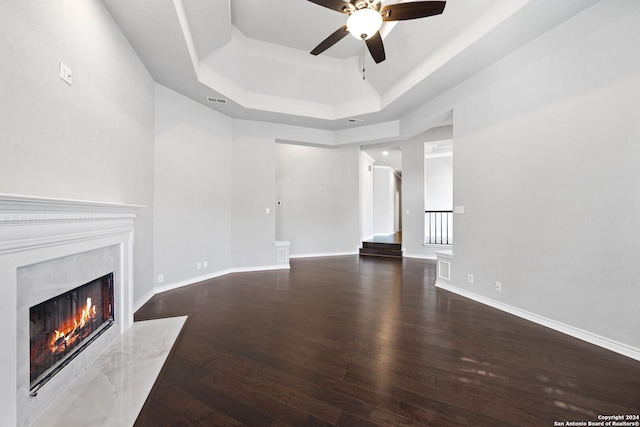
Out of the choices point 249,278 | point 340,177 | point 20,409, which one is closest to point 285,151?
point 340,177

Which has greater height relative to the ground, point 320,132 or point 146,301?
point 320,132

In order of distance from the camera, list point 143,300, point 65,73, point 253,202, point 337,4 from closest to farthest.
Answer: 1. point 65,73
2. point 337,4
3. point 143,300
4. point 253,202

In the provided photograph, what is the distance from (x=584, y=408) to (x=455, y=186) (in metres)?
Answer: 2.99

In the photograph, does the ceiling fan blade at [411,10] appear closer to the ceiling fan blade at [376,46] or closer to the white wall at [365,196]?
the ceiling fan blade at [376,46]

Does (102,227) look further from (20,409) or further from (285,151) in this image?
(285,151)

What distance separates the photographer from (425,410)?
1.54 metres

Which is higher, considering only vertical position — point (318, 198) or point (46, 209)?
point (318, 198)

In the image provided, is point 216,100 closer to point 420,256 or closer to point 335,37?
point 335,37

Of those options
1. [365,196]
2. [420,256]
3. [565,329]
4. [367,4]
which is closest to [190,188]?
[367,4]

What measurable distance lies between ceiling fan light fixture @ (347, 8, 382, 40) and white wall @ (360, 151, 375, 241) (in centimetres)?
523

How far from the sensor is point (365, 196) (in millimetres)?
8398

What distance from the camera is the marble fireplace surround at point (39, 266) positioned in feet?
3.92

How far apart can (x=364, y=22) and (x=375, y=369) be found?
10.6 ft

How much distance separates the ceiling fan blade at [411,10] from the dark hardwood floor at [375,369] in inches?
128
